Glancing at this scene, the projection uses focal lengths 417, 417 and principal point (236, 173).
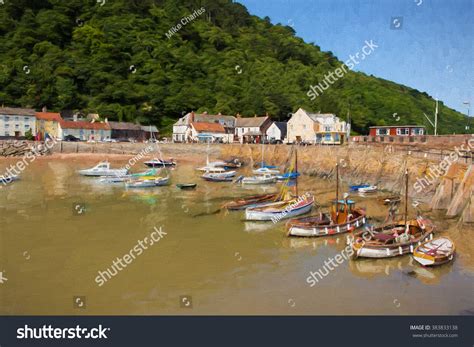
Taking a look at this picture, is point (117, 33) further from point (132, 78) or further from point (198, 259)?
point (198, 259)

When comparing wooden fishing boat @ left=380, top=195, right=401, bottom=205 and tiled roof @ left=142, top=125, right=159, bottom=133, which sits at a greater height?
tiled roof @ left=142, top=125, right=159, bottom=133

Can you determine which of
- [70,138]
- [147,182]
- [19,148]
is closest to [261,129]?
[70,138]

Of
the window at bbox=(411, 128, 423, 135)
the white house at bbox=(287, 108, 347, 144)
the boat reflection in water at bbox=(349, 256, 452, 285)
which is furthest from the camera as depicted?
the white house at bbox=(287, 108, 347, 144)

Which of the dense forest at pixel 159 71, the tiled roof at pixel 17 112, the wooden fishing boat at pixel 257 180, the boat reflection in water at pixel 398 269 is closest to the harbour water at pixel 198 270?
the boat reflection in water at pixel 398 269

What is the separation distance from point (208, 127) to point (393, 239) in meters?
52.7

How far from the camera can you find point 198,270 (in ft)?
42.9

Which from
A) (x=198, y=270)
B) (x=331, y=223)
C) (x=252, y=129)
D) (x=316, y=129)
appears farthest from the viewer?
(x=252, y=129)

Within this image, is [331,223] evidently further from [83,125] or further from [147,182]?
[83,125]

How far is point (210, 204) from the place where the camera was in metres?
23.9

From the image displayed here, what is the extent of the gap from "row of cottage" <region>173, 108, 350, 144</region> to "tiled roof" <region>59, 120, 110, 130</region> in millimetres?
11106

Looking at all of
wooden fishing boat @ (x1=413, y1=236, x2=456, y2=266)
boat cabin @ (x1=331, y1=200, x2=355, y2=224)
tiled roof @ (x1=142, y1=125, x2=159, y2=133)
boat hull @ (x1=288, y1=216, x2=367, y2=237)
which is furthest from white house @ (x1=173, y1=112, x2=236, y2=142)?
wooden fishing boat @ (x1=413, y1=236, x2=456, y2=266)

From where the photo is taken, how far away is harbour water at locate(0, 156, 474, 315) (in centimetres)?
Answer: 1075

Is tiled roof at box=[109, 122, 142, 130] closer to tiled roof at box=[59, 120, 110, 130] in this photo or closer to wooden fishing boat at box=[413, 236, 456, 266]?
tiled roof at box=[59, 120, 110, 130]

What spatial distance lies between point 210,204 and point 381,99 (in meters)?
67.9
